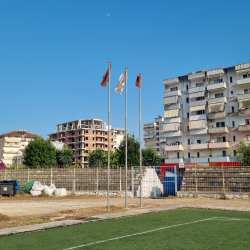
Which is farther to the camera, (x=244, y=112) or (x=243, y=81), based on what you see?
(x=243, y=81)

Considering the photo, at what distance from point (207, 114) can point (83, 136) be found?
2675 inches

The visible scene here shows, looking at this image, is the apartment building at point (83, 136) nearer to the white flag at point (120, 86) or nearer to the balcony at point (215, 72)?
the balcony at point (215, 72)

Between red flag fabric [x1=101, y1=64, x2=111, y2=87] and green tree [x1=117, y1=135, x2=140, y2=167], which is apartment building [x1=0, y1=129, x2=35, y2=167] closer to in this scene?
green tree [x1=117, y1=135, x2=140, y2=167]

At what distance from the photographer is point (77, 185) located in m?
27.7

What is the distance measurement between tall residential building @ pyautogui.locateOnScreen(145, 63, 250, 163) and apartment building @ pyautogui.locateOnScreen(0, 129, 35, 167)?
245 feet

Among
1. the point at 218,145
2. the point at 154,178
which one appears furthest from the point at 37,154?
the point at 154,178

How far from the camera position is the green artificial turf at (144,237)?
22.8ft

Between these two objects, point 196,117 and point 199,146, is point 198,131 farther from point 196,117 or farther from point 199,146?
point 199,146

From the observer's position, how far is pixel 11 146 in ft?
402

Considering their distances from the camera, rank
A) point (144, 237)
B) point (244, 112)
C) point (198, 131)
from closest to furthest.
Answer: point (144, 237), point (244, 112), point (198, 131)

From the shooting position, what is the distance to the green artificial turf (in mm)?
6938

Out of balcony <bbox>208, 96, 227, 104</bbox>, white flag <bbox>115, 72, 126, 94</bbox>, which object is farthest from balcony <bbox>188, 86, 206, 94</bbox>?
white flag <bbox>115, 72, 126, 94</bbox>

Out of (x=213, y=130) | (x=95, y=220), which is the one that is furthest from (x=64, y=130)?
(x=95, y=220)

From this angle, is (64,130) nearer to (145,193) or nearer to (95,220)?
(145,193)
